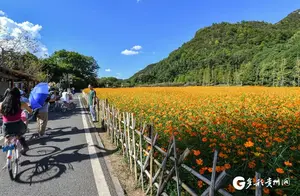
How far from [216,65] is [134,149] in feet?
289

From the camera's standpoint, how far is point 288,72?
49.9 metres

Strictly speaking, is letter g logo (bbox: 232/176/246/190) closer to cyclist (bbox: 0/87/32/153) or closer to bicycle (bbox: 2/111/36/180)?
bicycle (bbox: 2/111/36/180)

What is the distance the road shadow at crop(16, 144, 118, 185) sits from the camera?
3.79 m

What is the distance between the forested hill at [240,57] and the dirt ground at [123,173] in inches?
2156

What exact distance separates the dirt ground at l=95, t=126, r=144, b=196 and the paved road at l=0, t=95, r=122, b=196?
16 cm

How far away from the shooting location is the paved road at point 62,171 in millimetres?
3309

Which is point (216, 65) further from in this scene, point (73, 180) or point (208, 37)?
point (73, 180)

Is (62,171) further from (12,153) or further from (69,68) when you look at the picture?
(69,68)

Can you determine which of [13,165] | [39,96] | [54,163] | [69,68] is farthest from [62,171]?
[69,68]

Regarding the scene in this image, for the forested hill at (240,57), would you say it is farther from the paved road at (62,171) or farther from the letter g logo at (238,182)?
the letter g logo at (238,182)

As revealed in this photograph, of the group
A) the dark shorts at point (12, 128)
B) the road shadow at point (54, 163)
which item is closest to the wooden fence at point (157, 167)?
the road shadow at point (54, 163)

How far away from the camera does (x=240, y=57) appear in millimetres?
74750

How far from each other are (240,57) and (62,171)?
3202 inches

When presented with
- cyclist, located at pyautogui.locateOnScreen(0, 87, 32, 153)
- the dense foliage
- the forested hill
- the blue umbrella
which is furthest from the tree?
cyclist, located at pyautogui.locateOnScreen(0, 87, 32, 153)
